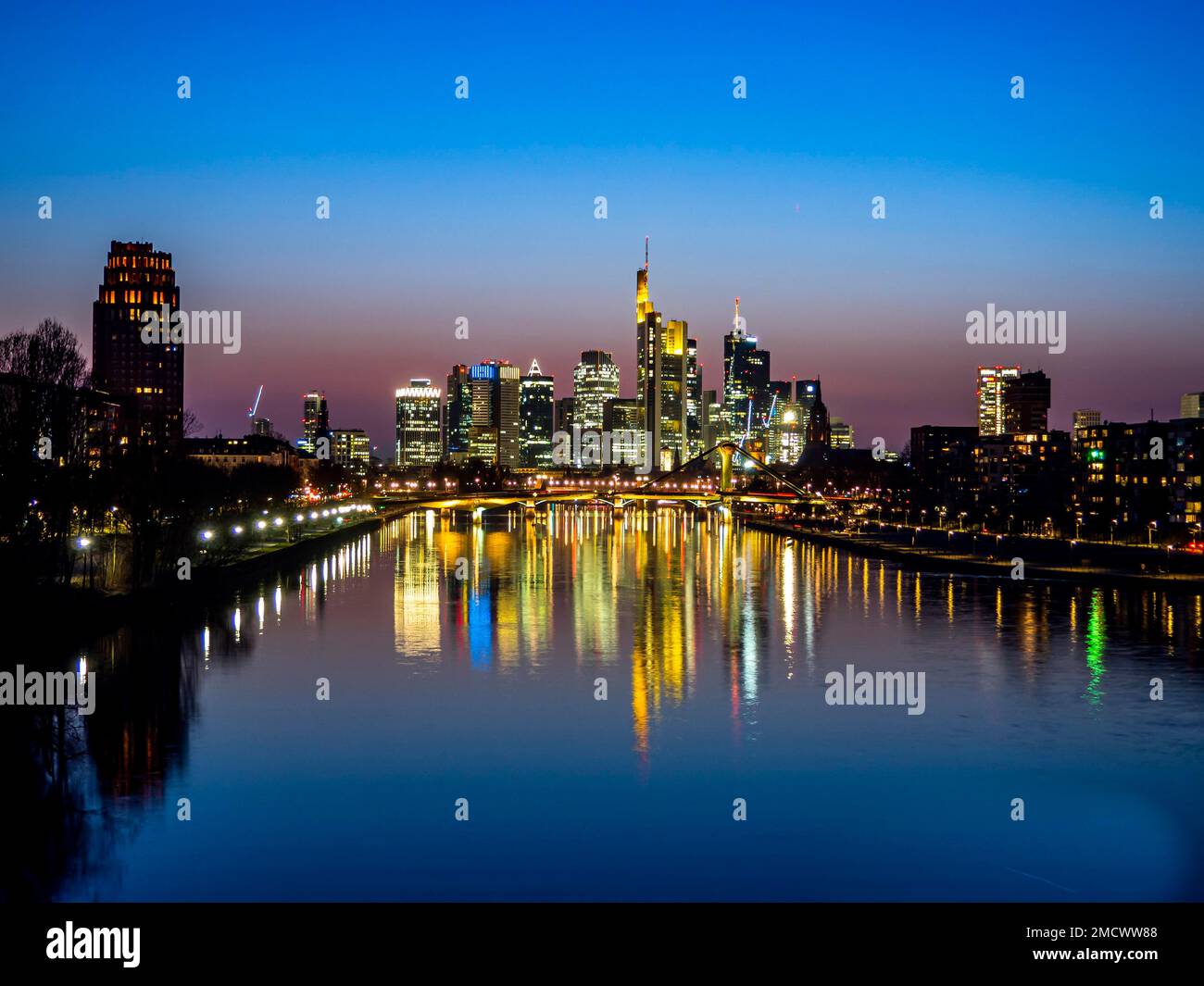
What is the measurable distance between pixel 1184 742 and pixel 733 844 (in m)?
9.26

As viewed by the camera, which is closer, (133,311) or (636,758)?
(636,758)

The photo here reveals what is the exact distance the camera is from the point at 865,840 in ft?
47.7

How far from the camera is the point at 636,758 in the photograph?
18484mm

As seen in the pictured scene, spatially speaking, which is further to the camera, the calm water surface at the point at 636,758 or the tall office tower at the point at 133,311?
the tall office tower at the point at 133,311

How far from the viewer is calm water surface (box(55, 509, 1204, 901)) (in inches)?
521

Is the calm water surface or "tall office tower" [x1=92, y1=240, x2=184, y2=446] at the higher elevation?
"tall office tower" [x1=92, y1=240, x2=184, y2=446]

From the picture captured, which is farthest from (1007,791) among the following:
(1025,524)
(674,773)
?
(1025,524)

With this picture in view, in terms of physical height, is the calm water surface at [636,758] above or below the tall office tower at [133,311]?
below

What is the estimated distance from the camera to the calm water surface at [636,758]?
43.4ft

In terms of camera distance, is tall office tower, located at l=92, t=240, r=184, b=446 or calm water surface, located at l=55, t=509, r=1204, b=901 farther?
tall office tower, located at l=92, t=240, r=184, b=446

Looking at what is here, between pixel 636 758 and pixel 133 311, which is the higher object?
pixel 133 311
